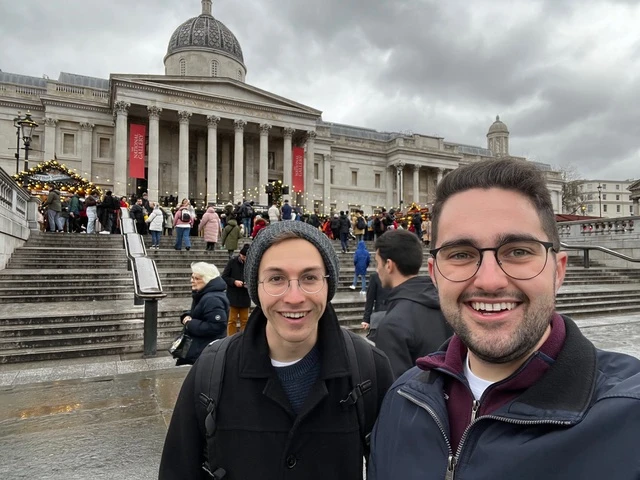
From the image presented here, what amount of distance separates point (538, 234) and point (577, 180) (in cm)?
8064

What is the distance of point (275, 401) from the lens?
1.59 m

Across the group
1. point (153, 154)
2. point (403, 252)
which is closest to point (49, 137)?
point (153, 154)

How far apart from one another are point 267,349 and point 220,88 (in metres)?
41.2

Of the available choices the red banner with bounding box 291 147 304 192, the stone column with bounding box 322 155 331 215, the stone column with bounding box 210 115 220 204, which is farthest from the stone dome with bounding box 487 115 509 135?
the stone column with bounding box 210 115 220 204

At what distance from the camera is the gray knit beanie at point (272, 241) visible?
1.79 metres

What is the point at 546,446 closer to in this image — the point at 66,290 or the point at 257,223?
the point at 66,290

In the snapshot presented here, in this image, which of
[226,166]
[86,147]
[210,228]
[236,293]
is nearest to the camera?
[236,293]

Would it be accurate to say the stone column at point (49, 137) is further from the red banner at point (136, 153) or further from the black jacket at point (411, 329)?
the black jacket at point (411, 329)

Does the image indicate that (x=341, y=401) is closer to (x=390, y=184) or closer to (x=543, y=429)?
(x=543, y=429)

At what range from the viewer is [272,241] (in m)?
1.78

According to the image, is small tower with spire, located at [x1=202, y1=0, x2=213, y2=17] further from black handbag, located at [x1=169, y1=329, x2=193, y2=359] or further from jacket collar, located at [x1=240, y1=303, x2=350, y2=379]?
jacket collar, located at [x1=240, y1=303, x2=350, y2=379]

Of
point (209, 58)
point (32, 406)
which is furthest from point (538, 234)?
point (209, 58)

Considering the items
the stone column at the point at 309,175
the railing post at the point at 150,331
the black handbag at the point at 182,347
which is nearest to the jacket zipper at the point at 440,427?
the black handbag at the point at 182,347

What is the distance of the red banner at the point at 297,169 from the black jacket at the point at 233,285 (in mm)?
35144
